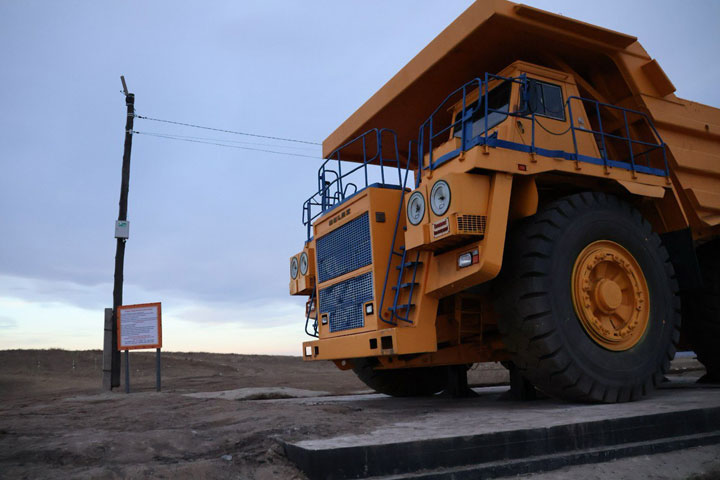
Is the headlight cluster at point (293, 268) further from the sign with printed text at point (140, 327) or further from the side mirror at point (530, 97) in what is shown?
the sign with printed text at point (140, 327)

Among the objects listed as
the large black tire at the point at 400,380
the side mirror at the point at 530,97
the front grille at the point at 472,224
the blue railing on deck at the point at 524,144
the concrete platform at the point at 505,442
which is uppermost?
the side mirror at the point at 530,97

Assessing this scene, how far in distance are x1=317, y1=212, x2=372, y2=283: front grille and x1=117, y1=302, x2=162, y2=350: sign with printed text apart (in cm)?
620

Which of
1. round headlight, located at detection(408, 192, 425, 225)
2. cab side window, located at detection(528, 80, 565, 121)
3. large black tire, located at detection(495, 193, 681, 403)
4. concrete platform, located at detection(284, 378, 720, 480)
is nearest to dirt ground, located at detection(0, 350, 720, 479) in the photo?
concrete platform, located at detection(284, 378, 720, 480)

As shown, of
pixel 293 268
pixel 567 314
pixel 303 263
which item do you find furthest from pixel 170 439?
pixel 293 268

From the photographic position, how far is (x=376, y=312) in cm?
627

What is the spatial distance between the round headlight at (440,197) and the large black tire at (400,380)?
3748mm

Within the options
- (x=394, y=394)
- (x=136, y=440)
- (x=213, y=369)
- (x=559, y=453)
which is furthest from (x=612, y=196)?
(x=213, y=369)

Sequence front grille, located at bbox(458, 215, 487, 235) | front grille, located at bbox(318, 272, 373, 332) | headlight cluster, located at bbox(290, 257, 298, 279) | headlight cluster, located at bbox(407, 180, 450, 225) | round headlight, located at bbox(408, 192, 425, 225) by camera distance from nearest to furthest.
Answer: front grille, located at bbox(458, 215, 487, 235), headlight cluster, located at bbox(407, 180, 450, 225), round headlight, located at bbox(408, 192, 425, 225), front grille, located at bbox(318, 272, 373, 332), headlight cluster, located at bbox(290, 257, 298, 279)

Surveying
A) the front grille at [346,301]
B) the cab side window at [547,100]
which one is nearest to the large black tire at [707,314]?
the cab side window at [547,100]

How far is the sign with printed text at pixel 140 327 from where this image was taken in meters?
12.4

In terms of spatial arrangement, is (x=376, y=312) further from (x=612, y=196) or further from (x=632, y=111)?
(x=632, y=111)

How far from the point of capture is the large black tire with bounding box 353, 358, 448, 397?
28.8ft

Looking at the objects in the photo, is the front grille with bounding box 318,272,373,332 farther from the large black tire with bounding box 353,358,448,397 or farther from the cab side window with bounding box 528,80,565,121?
the cab side window with bounding box 528,80,565,121

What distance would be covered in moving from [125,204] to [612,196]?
39.0ft
